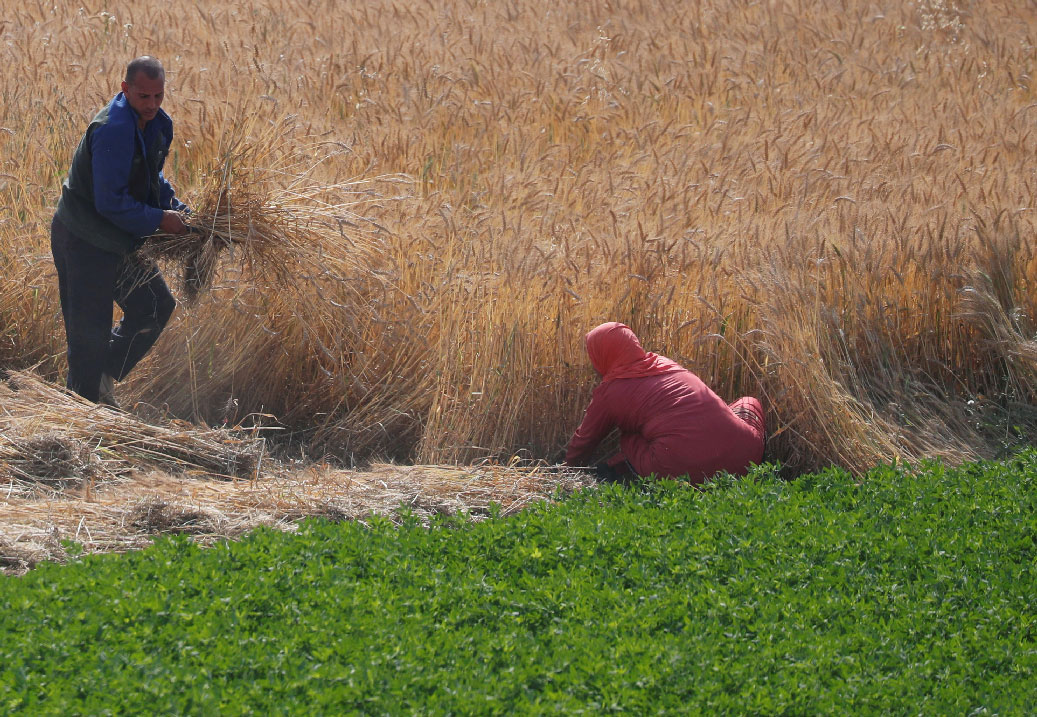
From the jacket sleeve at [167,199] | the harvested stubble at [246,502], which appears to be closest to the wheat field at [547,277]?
the jacket sleeve at [167,199]

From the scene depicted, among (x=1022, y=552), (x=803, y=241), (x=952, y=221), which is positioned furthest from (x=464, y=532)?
(x=952, y=221)

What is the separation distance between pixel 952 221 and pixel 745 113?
4178 mm

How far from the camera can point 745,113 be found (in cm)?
1134

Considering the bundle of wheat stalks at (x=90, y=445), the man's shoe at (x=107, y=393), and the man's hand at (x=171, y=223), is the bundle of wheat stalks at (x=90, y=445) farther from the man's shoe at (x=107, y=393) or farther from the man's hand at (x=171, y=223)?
the man's hand at (x=171, y=223)

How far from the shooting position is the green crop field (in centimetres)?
355

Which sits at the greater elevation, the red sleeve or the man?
the man

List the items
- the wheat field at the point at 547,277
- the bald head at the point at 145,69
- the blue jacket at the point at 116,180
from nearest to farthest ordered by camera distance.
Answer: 1. the bald head at the point at 145,69
2. the blue jacket at the point at 116,180
3. the wheat field at the point at 547,277

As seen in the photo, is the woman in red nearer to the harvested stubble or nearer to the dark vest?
the harvested stubble

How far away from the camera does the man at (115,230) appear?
5.55 m

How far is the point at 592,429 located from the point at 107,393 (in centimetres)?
277

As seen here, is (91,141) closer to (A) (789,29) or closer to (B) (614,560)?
(B) (614,560)

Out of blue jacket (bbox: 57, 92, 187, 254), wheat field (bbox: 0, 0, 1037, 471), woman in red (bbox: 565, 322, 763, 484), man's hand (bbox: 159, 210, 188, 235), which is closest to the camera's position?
blue jacket (bbox: 57, 92, 187, 254)

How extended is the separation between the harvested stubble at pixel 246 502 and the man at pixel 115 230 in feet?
3.16

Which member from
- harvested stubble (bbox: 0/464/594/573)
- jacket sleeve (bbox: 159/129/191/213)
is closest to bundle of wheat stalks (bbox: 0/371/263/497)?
harvested stubble (bbox: 0/464/594/573)
